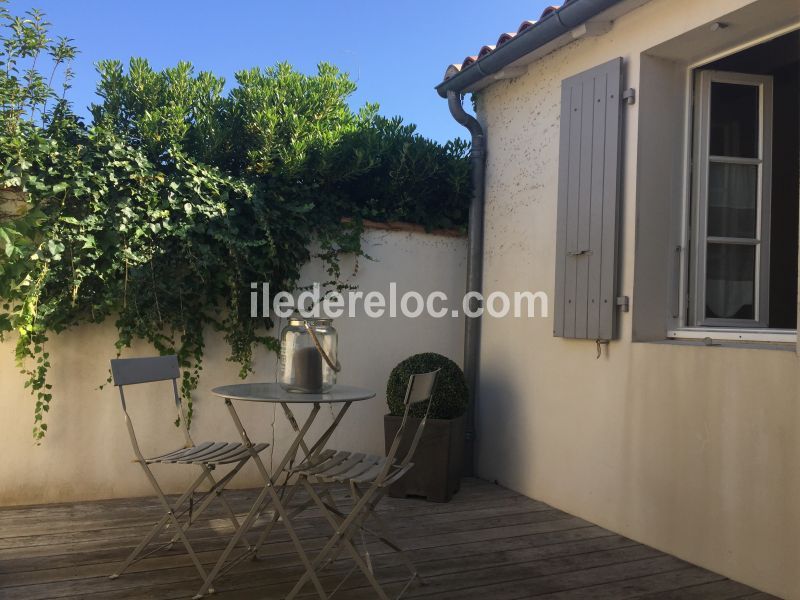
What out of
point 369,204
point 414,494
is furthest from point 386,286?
point 414,494

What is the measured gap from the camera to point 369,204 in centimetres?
A: 508

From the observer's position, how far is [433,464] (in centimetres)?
434

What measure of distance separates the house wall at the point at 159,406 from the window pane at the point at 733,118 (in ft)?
7.04

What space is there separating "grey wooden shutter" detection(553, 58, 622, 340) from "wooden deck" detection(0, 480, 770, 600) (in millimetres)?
1208

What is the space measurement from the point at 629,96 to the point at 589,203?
643mm

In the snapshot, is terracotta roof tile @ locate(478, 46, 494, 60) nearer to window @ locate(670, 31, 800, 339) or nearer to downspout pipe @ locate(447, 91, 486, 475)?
downspout pipe @ locate(447, 91, 486, 475)

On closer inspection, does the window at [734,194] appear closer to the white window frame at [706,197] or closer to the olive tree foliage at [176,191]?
the white window frame at [706,197]

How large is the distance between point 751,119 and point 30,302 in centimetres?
418

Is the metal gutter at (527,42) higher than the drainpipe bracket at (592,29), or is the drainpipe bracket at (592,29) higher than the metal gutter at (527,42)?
the metal gutter at (527,42)

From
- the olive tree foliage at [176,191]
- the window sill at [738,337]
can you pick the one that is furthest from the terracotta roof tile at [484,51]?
the window sill at [738,337]

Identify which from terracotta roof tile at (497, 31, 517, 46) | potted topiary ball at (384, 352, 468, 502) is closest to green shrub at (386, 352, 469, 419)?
potted topiary ball at (384, 352, 468, 502)

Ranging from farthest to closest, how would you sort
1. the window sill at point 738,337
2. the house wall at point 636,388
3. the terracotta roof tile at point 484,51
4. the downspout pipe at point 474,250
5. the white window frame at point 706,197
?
the downspout pipe at point 474,250, the terracotta roof tile at point 484,51, the white window frame at point 706,197, the window sill at point 738,337, the house wall at point 636,388

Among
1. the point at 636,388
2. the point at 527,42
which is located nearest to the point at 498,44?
the point at 527,42

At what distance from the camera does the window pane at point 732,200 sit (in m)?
3.71
